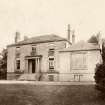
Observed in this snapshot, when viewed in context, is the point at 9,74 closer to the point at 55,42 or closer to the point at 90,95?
the point at 55,42

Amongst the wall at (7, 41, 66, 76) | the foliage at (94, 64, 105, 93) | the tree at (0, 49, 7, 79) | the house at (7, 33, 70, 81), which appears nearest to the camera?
the foliage at (94, 64, 105, 93)

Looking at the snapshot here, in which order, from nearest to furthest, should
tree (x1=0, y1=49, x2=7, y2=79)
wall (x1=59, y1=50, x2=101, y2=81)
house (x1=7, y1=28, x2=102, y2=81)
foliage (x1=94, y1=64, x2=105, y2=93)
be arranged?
foliage (x1=94, y1=64, x2=105, y2=93)
wall (x1=59, y1=50, x2=101, y2=81)
house (x1=7, y1=28, x2=102, y2=81)
tree (x1=0, y1=49, x2=7, y2=79)

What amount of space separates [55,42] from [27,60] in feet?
23.3

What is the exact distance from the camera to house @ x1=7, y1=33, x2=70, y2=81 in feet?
128

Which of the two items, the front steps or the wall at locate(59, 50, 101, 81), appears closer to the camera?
the wall at locate(59, 50, 101, 81)

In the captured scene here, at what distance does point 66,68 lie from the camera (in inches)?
1379

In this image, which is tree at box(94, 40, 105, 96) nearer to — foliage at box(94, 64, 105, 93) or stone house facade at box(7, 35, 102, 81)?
foliage at box(94, 64, 105, 93)

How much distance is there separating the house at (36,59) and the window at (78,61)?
4.64 m

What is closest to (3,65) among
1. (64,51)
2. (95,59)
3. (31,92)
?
(64,51)

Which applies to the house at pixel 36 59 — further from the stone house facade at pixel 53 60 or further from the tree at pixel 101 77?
the tree at pixel 101 77

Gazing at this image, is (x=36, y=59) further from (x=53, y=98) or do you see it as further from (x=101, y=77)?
(x=101, y=77)

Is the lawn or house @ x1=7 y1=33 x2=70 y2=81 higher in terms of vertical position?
house @ x1=7 y1=33 x2=70 y2=81

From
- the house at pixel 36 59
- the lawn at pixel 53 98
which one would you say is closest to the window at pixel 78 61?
the house at pixel 36 59

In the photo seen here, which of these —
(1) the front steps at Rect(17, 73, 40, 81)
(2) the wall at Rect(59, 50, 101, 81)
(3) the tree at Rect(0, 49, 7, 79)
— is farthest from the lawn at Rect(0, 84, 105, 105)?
(3) the tree at Rect(0, 49, 7, 79)
